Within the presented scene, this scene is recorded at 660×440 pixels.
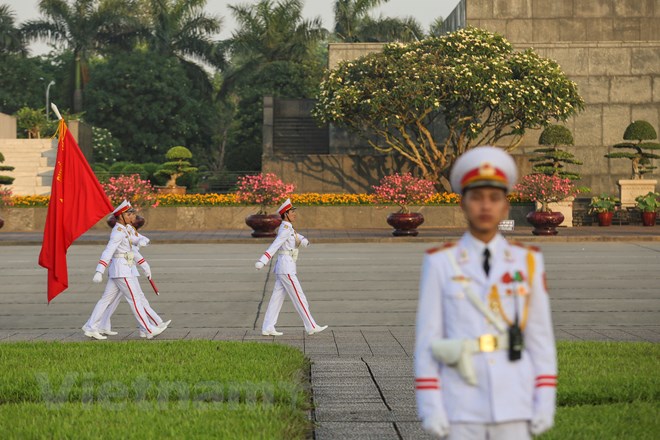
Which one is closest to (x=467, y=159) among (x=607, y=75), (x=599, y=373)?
(x=599, y=373)

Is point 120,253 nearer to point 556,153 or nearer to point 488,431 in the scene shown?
point 488,431

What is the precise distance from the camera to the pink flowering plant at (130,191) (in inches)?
1382

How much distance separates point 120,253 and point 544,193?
23569 mm

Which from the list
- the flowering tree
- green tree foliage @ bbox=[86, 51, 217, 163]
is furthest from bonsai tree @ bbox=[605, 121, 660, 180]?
green tree foliage @ bbox=[86, 51, 217, 163]

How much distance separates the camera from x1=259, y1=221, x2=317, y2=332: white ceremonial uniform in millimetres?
→ 12828

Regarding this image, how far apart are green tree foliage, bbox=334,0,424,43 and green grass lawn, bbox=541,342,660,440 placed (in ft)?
156

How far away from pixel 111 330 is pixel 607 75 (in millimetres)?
35107

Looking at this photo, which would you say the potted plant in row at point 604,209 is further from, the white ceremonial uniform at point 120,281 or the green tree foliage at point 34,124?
the green tree foliage at point 34,124

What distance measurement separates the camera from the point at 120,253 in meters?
12.8

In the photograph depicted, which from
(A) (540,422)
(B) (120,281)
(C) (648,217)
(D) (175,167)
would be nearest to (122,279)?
(B) (120,281)

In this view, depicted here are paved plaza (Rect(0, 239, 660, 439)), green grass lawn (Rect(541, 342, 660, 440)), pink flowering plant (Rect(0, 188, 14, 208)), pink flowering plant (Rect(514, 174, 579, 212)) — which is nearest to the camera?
green grass lawn (Rect(541, 342, 660, 440))

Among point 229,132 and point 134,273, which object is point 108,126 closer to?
point 229,132

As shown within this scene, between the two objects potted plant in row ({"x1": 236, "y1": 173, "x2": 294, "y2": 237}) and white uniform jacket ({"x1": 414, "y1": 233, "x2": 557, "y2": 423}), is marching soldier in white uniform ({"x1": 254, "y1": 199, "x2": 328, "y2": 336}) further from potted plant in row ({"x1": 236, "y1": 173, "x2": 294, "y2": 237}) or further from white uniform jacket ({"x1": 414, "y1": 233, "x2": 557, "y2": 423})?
potted plant in row ({"x1": 236, "y1": 173, "x2": 294, "y2": 237})

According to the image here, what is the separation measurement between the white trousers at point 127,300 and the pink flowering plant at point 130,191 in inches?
886
